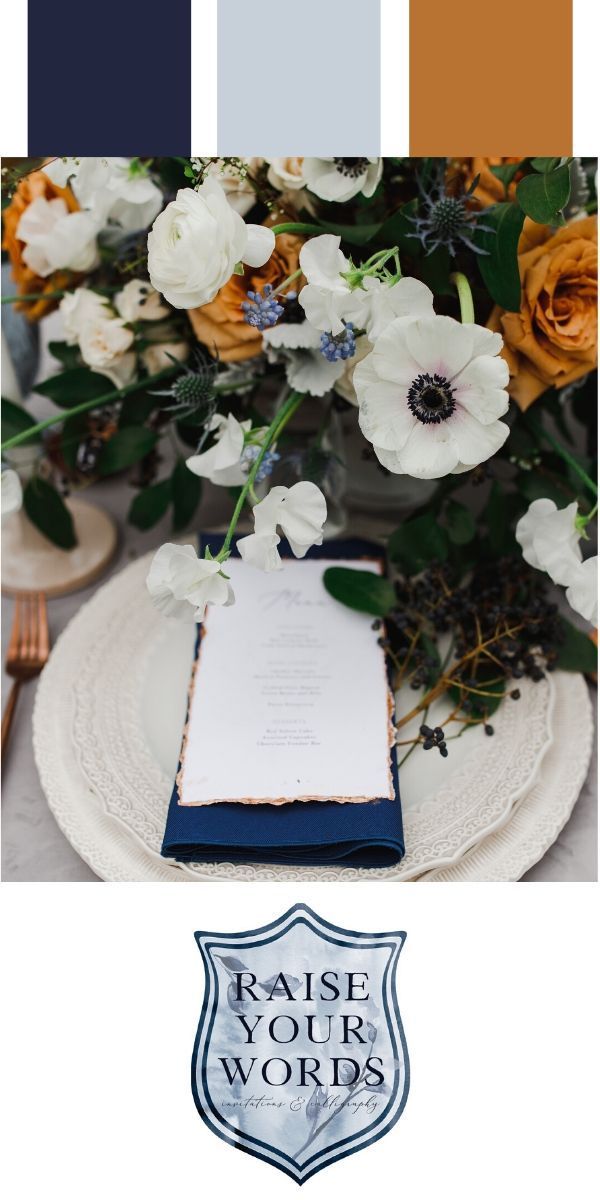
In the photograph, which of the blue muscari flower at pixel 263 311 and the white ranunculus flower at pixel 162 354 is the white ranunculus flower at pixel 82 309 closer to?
the white ranunculus flower at pixel 162 354

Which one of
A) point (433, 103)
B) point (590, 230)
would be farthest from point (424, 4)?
point (590, 230)

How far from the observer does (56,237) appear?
75 centimetres

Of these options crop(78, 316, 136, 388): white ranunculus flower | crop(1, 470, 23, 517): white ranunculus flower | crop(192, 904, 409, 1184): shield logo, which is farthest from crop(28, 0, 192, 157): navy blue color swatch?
crop(192, 904, 409, 1184): shield logo

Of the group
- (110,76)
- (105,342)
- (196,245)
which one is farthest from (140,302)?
(196,245)

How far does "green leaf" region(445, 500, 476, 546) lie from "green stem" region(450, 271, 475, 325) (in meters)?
0.19

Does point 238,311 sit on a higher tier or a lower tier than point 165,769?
higher

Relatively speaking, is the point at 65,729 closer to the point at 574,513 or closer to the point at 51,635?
the point at 51,635

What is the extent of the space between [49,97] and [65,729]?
1.53ft

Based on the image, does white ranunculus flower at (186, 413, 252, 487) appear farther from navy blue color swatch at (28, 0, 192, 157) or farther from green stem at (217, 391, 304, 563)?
navy blue color swatch at (28, 0, 192, 157)

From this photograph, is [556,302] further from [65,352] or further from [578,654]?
[65,352]

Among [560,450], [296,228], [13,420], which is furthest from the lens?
[13,420]

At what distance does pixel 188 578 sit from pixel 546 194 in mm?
326

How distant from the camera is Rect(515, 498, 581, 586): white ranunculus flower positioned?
2.11 feet

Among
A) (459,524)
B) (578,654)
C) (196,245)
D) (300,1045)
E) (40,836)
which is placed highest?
(196,245)
